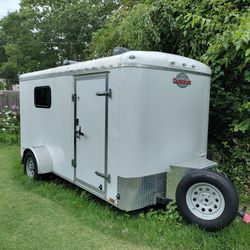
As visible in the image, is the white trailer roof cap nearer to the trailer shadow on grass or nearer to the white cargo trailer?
the white cargo trailer

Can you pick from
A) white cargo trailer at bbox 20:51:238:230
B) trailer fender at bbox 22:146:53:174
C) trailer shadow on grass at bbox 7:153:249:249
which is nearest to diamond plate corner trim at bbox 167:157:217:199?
white cargo trailer at bbox 20:51:238:230

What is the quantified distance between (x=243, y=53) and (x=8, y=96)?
30.4 feet

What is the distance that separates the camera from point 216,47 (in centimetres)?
465

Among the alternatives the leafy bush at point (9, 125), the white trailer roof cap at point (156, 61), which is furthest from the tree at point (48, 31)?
the white trailer roof cap at point (156, 61)

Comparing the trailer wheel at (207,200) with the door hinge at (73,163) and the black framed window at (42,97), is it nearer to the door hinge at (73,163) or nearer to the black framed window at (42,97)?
the door hinge at (73,163)

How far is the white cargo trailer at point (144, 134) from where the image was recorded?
3.65 m

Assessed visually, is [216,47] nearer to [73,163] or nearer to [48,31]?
[73,163]

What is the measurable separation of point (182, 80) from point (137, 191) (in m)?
1.61

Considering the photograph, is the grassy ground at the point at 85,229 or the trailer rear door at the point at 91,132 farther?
the trailer rear door at the point at 91,132

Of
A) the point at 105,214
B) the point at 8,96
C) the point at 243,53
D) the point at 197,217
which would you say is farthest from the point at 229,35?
the point at 8,96

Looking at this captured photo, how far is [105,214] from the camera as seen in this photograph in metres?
4.10

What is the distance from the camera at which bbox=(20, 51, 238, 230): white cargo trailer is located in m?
3.65

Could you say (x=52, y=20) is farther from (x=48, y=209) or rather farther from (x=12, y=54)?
(x=48, y=209)

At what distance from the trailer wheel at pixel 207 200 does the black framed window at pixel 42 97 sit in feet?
9.92
